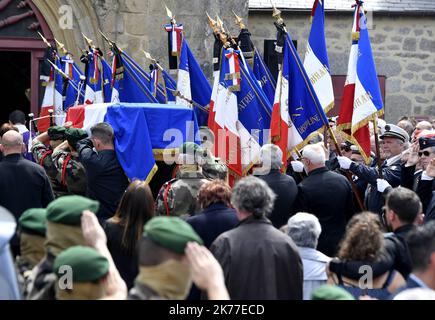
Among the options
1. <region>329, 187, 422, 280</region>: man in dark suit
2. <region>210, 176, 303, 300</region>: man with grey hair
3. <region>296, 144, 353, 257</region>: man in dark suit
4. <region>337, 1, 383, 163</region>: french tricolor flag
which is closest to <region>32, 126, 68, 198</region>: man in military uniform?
<region>296, 144, 353, 257</region>: man in dark suit

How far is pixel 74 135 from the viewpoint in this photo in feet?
29.5

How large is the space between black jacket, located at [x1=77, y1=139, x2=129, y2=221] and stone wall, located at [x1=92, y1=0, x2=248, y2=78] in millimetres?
6757

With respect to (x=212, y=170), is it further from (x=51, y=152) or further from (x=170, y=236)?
(x=170, y=236)

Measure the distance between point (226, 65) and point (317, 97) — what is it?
112 cm

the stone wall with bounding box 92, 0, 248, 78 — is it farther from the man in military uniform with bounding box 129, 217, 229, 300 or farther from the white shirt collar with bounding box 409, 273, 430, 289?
the man in military uniform with bounding box 129, 217, 229, 300

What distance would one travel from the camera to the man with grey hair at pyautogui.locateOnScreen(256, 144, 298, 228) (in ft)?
26.3

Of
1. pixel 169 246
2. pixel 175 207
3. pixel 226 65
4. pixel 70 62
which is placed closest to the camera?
pixel 169 246

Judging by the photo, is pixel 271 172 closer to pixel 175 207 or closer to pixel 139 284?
pixel 175 207

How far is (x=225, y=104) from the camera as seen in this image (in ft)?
33.2

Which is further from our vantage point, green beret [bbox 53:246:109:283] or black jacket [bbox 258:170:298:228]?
black jacket [bbox 258:170:298:228]

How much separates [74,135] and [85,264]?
16.4ft

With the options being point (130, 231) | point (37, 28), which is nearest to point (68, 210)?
point (130, 231)

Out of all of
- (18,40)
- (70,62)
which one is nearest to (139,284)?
A: (70,62)

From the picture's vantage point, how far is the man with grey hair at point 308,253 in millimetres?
6234
